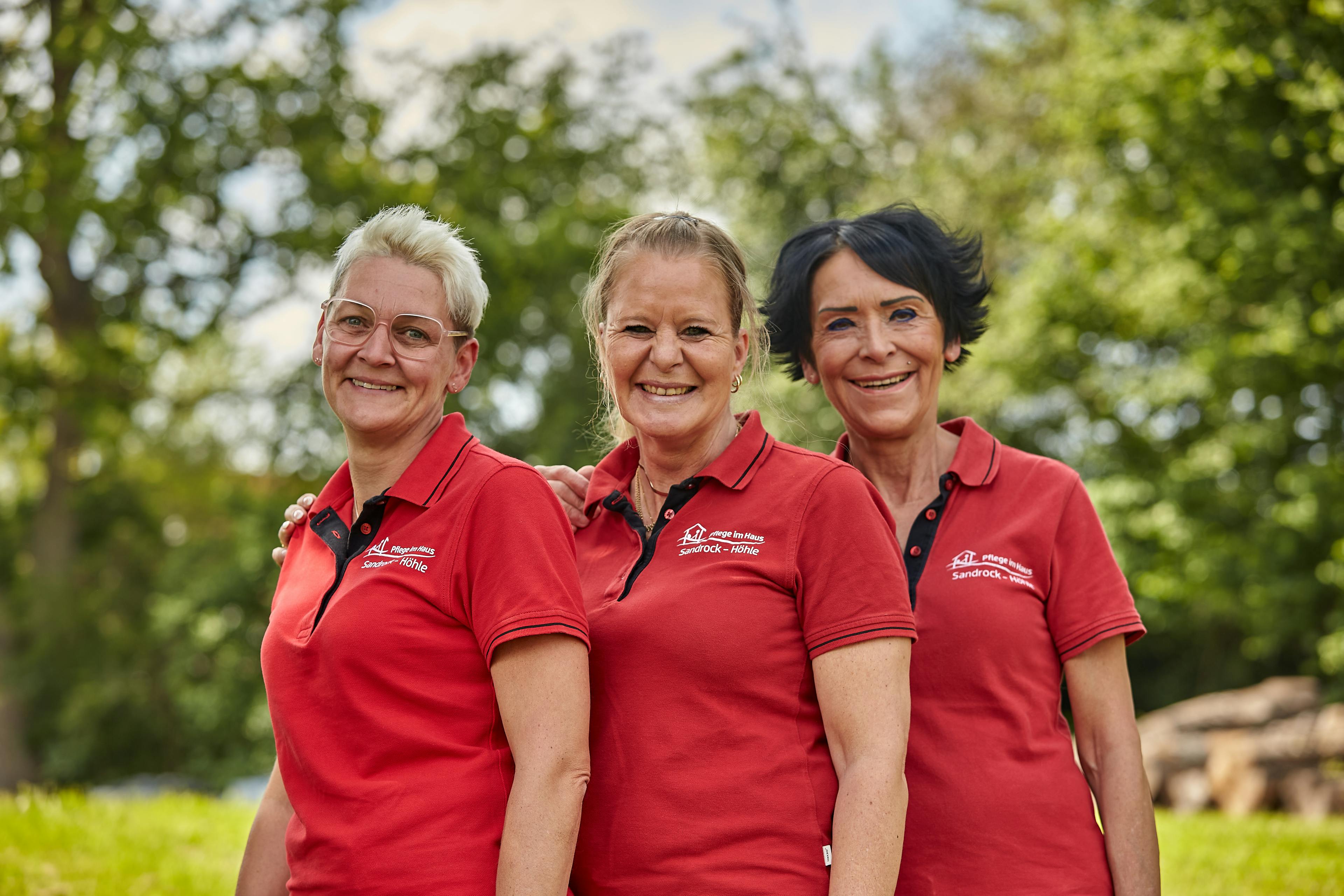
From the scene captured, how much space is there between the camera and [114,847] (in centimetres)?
583

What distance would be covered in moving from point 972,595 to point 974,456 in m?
0.42

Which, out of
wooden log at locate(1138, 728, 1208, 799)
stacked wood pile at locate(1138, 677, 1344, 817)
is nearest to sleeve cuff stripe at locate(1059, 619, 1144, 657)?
stacked wood pile at locate(1138, 677, 1344, 817)

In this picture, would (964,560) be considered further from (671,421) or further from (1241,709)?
(1241,709)

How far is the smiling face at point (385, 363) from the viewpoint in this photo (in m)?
2.51

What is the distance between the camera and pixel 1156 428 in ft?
50.2

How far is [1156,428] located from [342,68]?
45.0 feet

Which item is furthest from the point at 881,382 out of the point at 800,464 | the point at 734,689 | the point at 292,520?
the point at 292,520

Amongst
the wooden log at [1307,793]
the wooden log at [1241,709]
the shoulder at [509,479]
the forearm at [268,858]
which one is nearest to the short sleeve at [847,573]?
the shoulder at [509,479]

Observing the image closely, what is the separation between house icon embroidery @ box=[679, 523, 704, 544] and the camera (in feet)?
7.82

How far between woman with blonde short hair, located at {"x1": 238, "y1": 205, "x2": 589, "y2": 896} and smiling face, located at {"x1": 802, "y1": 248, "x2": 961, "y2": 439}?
3.30 feet

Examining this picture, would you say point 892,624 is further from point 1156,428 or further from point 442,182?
point 442,182

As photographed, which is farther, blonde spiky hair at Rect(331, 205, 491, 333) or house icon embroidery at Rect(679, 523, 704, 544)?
blonde spiky hair at Rect(331, 205, 491, 333)

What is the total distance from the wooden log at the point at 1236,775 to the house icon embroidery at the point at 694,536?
969cm

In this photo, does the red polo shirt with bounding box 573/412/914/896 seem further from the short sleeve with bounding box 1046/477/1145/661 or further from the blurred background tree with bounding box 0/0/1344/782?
the blurred background tree with bounding box 0/0/1344/782
